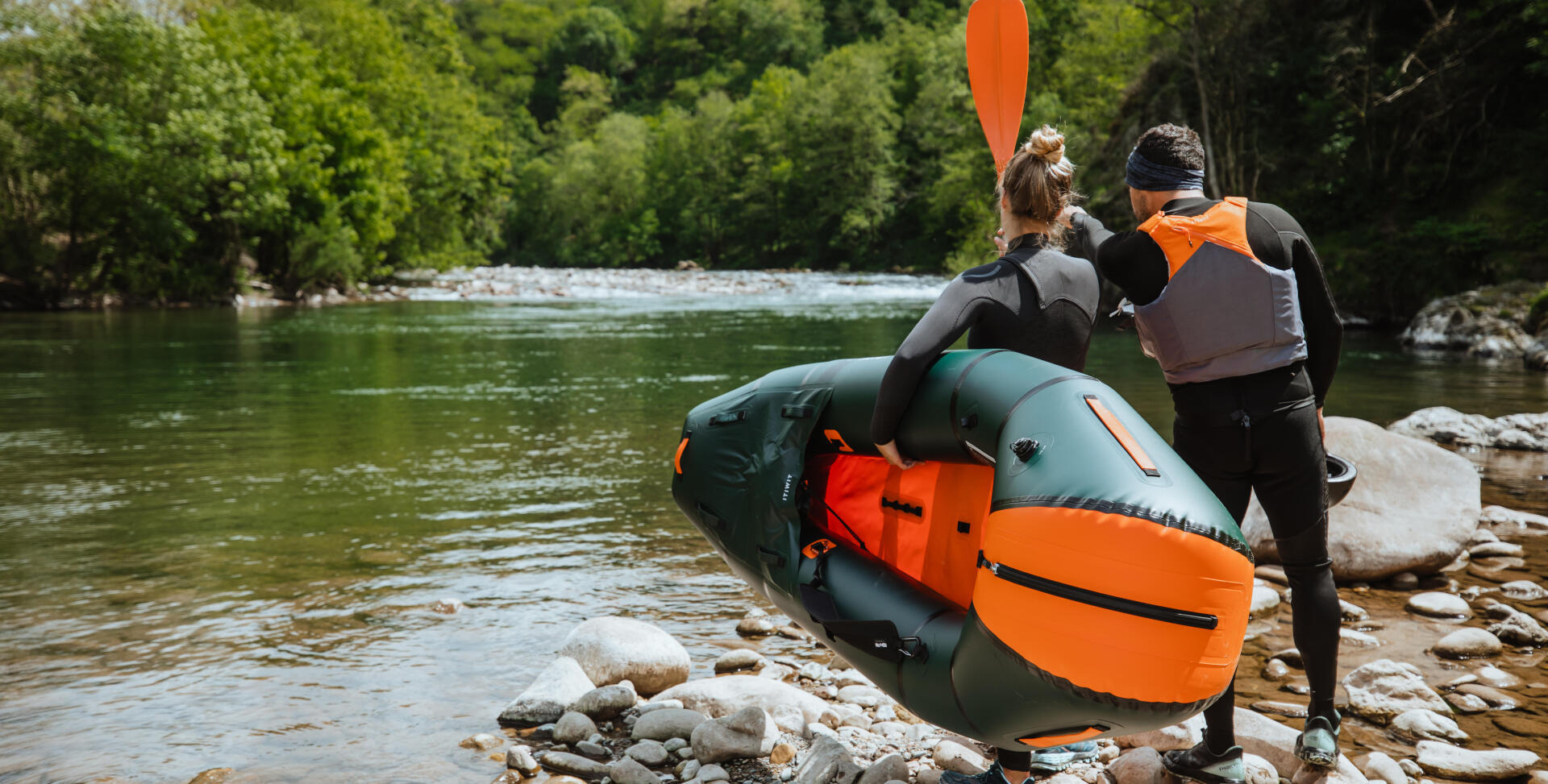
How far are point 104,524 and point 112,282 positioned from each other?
28.4 m

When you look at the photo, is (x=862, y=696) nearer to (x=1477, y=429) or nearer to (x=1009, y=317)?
(x=1009, y=317)

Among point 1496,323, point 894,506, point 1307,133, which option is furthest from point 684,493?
point 1307,133

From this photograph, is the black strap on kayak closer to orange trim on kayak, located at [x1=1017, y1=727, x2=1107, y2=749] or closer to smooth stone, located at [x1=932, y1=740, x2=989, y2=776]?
orange trim on kayak, located at [x1=1017, y1=727, x2=1107, y2=749]

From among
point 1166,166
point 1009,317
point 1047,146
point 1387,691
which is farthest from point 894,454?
point 1387,691

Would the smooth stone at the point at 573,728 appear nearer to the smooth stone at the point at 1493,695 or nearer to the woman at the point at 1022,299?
the woman at the point at 1022,299

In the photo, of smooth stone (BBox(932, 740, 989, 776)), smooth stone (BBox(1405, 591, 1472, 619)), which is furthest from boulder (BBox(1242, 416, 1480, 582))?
smooth stone (BBox(932, 740, 989, 776))

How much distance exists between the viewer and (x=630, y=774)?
10.0ft

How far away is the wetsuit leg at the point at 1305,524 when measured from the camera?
2645 millimetres

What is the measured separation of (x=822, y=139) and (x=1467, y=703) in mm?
57239

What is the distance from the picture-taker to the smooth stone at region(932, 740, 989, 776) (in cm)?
297

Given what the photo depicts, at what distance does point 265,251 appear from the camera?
1302 inches

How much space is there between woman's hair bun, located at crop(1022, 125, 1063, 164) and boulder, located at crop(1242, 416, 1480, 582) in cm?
330

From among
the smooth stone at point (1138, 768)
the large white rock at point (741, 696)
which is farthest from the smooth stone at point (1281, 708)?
the large white rock at point (741, 696)

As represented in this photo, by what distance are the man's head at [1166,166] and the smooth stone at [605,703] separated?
2.47m
